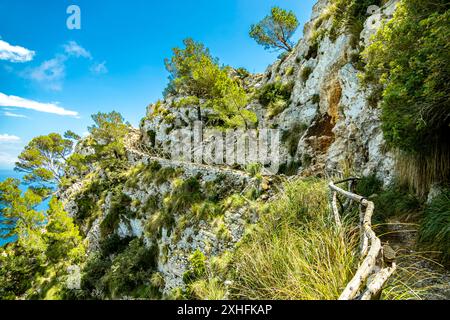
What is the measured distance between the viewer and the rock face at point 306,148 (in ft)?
24.2

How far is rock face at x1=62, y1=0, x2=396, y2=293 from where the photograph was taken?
739 centimetres

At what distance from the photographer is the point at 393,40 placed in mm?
4078

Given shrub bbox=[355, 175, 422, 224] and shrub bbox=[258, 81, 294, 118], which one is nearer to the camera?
shrub bbox=[355, 175, 422, 224]

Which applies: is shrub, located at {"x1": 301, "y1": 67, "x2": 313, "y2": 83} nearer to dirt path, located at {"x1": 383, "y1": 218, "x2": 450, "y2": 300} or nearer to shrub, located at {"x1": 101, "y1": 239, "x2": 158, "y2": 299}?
dirt path, located at {"x1": 383, "y1": 218, "x2": 450, "y2": 300}

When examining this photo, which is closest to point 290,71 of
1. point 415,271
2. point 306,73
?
point 306,73

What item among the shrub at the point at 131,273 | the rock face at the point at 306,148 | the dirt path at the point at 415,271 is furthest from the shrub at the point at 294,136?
the shrub at the point at 131,273

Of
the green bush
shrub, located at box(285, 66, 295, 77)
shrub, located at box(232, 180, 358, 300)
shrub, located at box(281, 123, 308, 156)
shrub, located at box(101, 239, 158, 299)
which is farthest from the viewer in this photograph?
shrub, located at box(285, 66, 295, 77)

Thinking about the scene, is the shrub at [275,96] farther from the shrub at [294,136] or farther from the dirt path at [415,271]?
the dirt path at [415,271]

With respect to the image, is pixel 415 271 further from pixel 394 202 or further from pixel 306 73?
pixel 306 73

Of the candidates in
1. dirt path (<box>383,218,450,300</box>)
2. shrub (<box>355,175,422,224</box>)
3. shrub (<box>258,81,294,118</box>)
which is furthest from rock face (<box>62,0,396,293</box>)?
dirt path (<box>383,218,450,300</box>)

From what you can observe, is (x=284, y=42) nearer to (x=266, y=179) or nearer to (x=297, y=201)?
(x=266, y=179)
